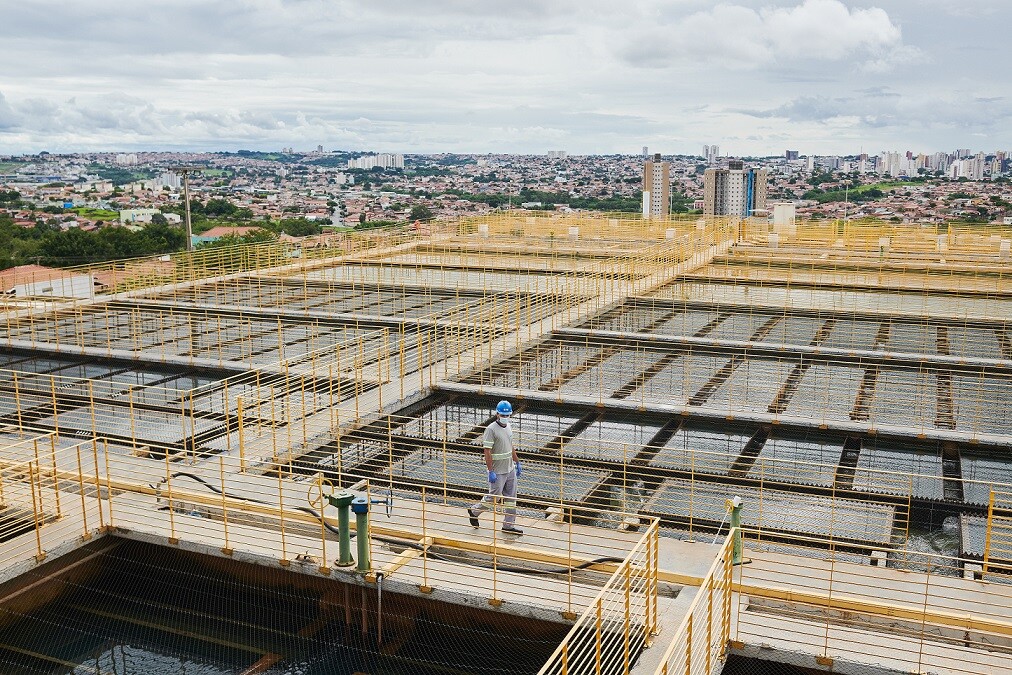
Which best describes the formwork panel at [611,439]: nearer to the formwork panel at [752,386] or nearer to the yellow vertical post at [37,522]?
the formwork panel at [752,386]

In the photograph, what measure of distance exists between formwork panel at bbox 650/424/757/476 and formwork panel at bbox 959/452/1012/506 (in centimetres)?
272

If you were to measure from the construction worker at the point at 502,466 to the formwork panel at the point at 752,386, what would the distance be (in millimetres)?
5502

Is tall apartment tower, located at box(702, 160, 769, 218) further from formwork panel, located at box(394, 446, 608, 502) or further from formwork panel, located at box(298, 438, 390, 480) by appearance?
formwork panel, located at box(394, 446, 608, 502)

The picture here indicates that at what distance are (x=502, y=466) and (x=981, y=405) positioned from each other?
376 inches

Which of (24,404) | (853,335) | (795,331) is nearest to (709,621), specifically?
(24,404)

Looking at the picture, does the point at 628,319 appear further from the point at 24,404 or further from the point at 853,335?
the point at 24,404

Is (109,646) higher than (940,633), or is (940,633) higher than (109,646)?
(940,633)

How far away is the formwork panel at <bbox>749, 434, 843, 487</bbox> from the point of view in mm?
11883

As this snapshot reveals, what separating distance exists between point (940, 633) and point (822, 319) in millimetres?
16440

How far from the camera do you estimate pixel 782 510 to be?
11031 mm

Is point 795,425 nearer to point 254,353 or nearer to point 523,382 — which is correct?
point 523,382

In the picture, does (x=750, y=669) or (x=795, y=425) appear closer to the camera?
(x=750, y=669)

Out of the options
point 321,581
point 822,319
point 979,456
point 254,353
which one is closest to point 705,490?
point 979,456

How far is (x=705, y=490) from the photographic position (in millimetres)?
11555
